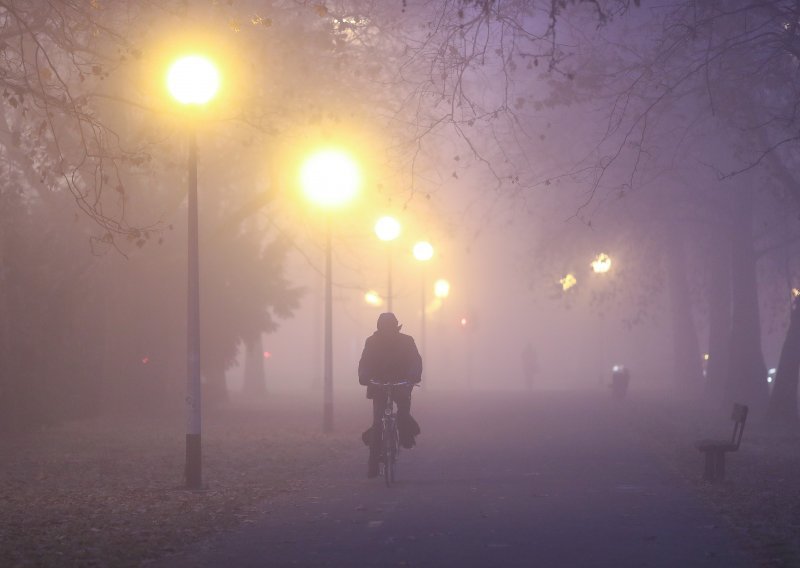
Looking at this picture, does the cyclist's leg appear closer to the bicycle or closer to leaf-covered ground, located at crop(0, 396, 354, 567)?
the bicycle

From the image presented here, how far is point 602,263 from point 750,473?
73.8 feet

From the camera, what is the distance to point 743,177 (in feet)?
106

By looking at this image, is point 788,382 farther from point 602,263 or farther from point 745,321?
point 602,263

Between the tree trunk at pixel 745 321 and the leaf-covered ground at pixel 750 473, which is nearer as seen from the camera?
the leaf-covered ground at pixel 750 473

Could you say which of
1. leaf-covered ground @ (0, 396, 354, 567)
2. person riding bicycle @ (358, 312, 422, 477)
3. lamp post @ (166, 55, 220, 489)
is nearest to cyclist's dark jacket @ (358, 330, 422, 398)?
person riding bicycle @ (358, 312, 422, 477)

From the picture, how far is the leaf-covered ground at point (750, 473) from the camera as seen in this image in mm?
11000

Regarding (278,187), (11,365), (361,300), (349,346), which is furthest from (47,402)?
(349,346)

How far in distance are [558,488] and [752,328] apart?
1990 cm

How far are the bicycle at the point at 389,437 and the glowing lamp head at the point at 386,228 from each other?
50.3 feet

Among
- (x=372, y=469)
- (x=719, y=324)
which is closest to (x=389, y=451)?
(x=372, y=469)

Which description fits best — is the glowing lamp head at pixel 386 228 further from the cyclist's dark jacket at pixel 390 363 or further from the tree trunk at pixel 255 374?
the tree trunk at pixel 255 374

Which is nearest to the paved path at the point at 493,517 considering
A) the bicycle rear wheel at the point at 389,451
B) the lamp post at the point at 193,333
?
the bicycle rear wheel at the point at 389,451

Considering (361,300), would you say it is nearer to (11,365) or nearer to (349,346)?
(349,346)

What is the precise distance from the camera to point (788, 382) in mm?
A: 29125
